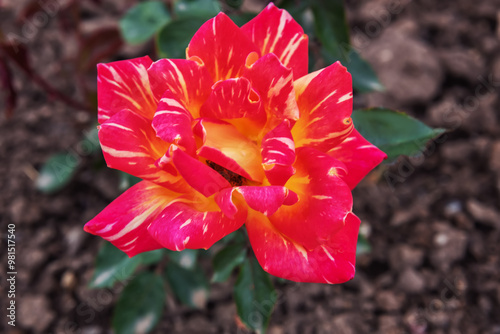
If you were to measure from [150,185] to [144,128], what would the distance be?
0.40ft

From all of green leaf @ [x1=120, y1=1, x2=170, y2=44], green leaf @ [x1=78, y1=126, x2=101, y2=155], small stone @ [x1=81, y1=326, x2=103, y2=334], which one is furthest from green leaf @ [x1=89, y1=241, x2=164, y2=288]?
green leaf @ [x1=120, y1=1, x2=170, y2=44]

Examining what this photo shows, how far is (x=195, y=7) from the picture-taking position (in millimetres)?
1477

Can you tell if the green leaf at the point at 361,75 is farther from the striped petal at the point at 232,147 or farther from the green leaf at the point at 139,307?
the green leaf at the point at 139,307

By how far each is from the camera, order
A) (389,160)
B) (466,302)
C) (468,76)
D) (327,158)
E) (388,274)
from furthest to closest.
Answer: (468,76) < (388,274) < (466,302) < (389,160) < (327,158)

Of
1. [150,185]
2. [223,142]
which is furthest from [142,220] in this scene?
[223,142]

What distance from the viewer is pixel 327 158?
0.78 m

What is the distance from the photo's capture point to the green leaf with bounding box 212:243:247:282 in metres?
1.19

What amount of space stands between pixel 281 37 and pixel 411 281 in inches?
47.1

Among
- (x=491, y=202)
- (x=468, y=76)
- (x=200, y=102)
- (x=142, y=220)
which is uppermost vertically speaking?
(x=200, y=102)

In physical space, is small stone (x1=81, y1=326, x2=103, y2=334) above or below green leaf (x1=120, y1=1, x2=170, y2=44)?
below

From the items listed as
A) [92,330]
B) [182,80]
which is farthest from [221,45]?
[92,330]

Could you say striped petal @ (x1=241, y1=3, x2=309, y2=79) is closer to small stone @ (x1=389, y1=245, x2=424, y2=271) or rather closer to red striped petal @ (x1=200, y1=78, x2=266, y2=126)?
red striped petal @ (x1=200, y1=78, x2=266, y2=126)

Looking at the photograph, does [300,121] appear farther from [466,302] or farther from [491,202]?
[491,202]

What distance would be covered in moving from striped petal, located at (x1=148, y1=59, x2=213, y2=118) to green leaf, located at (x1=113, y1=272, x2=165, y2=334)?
2.85 feet
